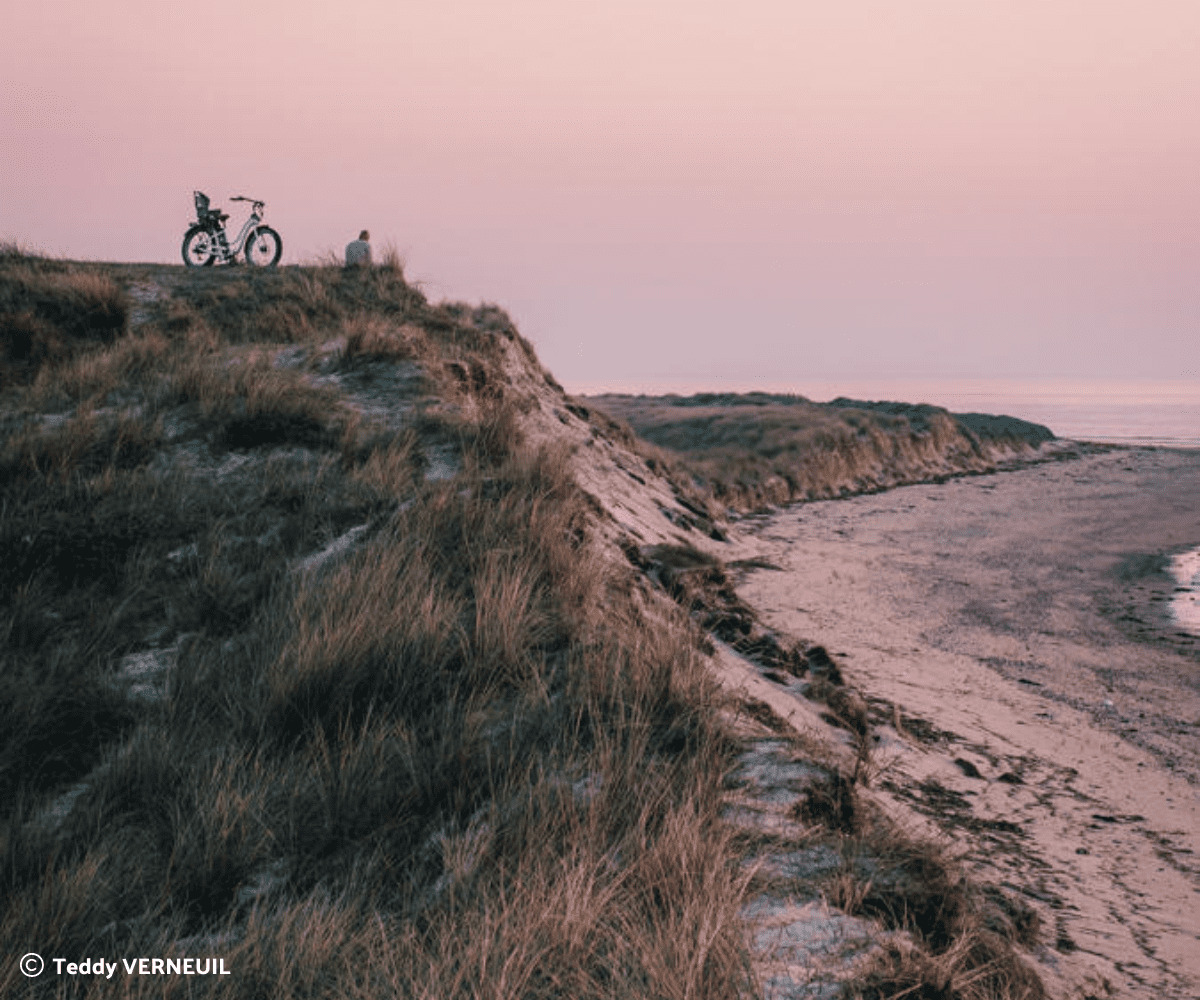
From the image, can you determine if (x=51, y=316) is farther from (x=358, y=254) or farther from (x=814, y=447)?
(x=814, y=447)

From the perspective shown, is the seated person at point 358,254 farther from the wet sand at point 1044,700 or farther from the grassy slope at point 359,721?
the wet sand at point 1044,700

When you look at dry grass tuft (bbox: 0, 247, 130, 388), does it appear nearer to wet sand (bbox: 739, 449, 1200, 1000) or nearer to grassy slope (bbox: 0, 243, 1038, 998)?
grassy slope (bbox: 0, 243, 1038, 998)

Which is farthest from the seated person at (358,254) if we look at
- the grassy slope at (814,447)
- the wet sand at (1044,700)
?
the wet sand at (1044,700)

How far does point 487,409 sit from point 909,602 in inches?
201

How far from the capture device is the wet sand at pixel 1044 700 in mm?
3463

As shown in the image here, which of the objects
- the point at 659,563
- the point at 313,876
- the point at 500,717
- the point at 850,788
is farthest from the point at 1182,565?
the point at 313,876

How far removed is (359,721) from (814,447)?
18.4m

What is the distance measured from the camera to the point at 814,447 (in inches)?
822

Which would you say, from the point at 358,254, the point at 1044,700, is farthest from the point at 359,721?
the point at 358,254

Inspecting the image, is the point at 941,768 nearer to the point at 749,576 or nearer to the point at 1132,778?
the point at 1132,778

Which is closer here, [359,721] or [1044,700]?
[359,721]

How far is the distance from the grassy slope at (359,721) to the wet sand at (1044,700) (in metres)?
0.76

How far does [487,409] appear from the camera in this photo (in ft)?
28.2

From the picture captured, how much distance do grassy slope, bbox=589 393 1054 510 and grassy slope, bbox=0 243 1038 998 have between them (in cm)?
1035
